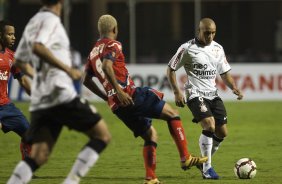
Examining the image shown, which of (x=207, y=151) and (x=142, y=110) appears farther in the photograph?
(x=207, y=151)

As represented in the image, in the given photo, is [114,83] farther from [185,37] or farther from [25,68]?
[185,37]

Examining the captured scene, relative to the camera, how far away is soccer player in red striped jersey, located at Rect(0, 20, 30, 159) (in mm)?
11316

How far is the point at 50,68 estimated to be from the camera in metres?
8.12

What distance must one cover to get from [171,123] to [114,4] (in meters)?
19.9

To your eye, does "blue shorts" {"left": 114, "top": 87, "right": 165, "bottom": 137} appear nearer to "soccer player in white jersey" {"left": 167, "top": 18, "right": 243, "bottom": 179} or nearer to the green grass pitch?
the green grass pitch

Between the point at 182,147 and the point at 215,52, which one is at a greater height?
the point at 215,52

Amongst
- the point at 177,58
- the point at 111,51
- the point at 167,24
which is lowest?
the point at 167,24

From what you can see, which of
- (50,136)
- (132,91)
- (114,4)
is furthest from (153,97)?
(114,4)

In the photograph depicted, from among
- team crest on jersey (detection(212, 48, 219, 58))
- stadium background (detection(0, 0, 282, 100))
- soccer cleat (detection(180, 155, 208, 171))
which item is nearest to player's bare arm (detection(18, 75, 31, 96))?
soccer cleat (detection(180, 155, 208, 171))

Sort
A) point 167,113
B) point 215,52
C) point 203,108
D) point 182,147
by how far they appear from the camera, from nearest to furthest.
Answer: point 167,113 < point 182,147 < point 203,108 < point 215,52

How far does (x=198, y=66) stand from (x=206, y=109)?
638 mm

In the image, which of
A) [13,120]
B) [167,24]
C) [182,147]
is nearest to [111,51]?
[182,147]

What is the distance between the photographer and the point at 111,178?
11.1 metres

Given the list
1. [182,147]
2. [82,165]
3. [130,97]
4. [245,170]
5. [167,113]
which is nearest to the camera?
[82,165]
